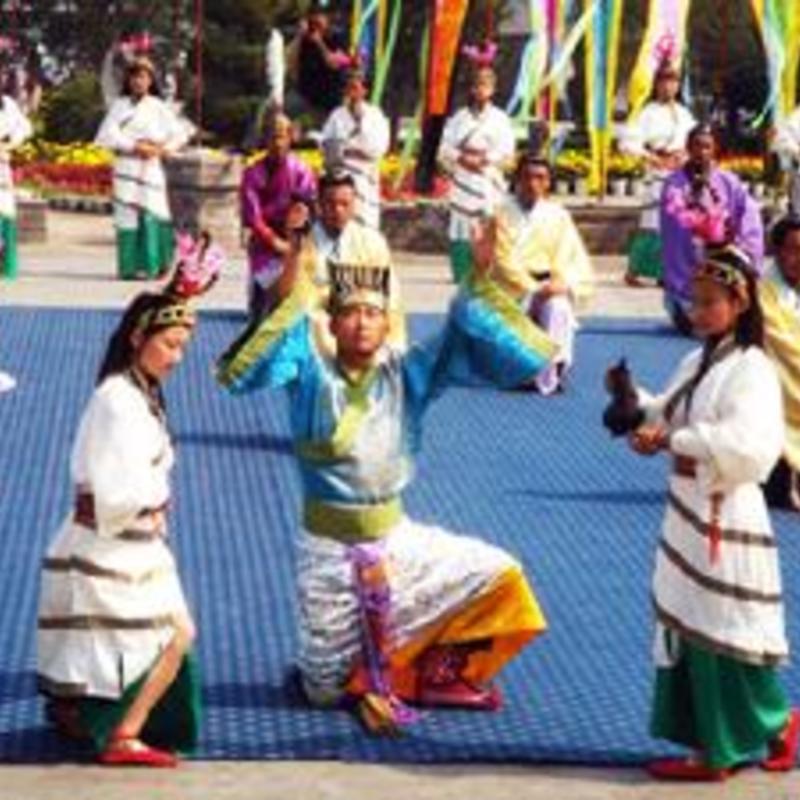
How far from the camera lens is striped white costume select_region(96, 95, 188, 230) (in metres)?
14.5

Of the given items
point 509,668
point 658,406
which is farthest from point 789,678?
point 658,406

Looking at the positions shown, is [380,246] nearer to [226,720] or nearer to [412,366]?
[412,366]

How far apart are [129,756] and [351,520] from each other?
2.68ft

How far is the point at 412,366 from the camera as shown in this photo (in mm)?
5449

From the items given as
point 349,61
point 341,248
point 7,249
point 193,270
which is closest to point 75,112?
point 349,61

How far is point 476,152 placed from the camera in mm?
14844

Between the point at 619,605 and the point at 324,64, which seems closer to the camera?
the point at 619,605

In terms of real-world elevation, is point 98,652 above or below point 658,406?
below

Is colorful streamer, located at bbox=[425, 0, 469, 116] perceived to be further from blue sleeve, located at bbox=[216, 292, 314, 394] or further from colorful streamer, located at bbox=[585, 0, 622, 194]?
blue sleeve, located at bbox=[216, 292, 314, 394]

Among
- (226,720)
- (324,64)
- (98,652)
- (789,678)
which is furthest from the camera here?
(324,64)

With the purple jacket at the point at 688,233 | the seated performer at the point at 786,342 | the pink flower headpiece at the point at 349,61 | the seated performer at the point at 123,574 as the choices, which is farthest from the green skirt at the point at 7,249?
the seated performer at the point at 123,574

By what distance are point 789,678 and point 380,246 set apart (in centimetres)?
167

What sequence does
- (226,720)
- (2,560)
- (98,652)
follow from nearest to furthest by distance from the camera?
(98,652)
(226,720)
(2,560)

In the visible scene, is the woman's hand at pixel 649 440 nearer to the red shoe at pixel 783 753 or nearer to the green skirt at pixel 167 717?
the red shoe at pixel 783 753
